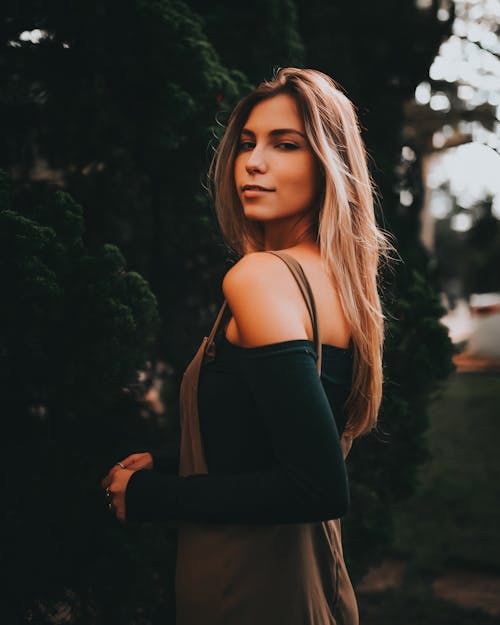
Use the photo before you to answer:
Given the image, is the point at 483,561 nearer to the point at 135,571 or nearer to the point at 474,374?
the point at 135,571

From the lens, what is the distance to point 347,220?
66.8 inches

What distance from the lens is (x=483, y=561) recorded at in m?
5.23

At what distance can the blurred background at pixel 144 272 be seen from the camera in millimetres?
2445

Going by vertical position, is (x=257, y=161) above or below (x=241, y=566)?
above

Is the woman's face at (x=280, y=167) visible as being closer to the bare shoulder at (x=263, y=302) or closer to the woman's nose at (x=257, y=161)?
the woman's nose at (x=257, y=161)

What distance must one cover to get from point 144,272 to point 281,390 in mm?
2672

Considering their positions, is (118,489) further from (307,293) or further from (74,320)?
(74,320)

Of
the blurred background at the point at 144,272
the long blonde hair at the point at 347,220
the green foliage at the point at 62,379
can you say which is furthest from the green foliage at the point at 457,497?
the long blonde hair at the point at 347,220

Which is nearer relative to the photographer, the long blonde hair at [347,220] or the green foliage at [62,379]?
the long blonde hair at [347,220]

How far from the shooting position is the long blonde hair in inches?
65.6

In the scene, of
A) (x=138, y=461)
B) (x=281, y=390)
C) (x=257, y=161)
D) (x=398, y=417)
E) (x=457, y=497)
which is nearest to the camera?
(x=281, y=390)

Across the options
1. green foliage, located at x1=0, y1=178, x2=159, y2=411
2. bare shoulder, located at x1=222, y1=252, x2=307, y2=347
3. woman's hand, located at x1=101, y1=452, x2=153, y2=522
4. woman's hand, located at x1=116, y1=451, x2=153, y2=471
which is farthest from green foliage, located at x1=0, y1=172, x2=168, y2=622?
bare shoulder, located at x1=222, y1=252, x2=307, y2=347

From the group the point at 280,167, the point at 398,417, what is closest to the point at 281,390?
the point at 280,167

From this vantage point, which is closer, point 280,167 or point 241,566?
point 241,566
